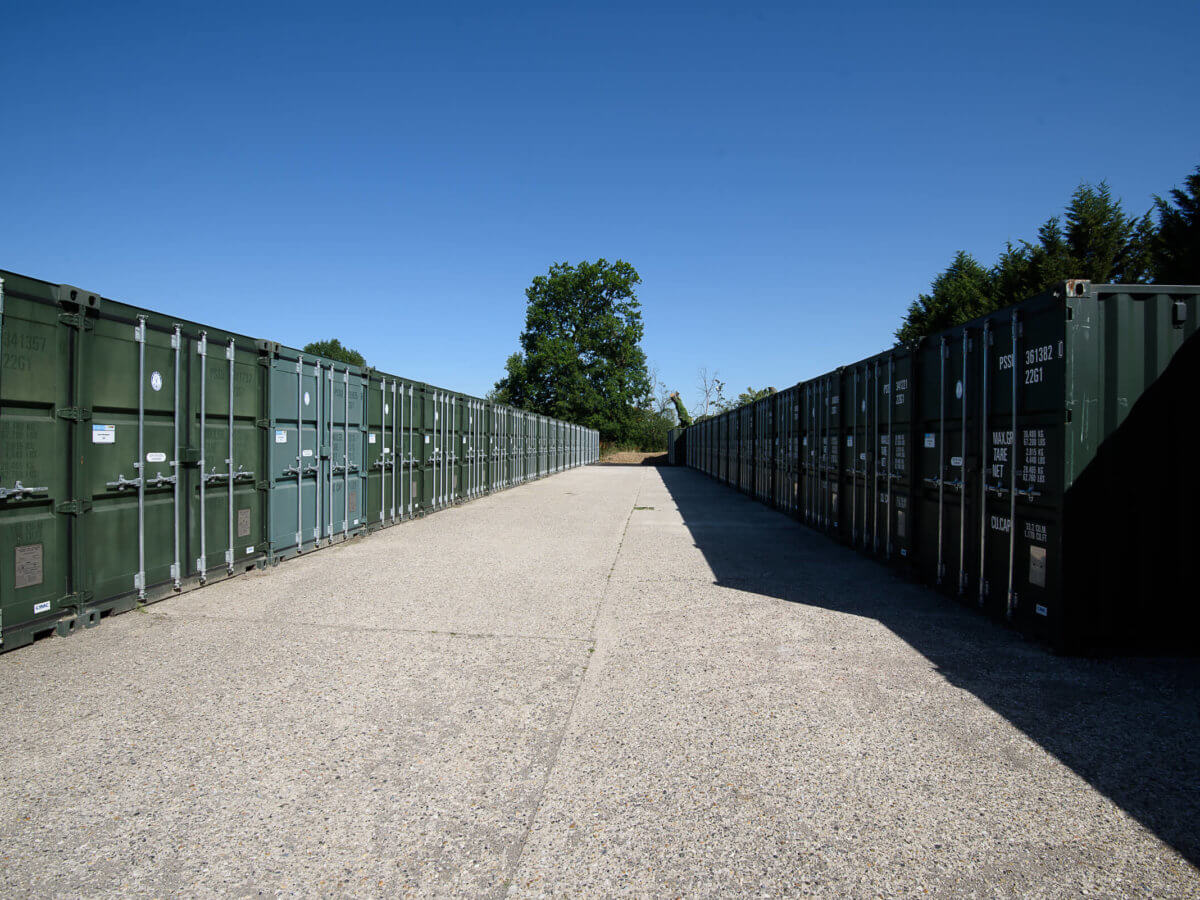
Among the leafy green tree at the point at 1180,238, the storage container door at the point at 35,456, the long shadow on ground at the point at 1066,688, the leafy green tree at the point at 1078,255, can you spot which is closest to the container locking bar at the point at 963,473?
the long shadow on ground at the point at 1066,688

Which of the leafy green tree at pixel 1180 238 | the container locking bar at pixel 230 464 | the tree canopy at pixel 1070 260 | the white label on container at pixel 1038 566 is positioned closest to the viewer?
the white label on container at pixel 1038 566

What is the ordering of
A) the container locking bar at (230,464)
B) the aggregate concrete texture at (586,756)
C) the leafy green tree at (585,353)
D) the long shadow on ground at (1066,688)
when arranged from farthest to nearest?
the leafy green tree at (585,353) → the container locking bar at (230,464) → the long shadow on ground at (1066,688) → the aggregate concrete texture at (586,756)

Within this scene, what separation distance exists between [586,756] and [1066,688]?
3.62m

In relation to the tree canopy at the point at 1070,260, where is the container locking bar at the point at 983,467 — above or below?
below

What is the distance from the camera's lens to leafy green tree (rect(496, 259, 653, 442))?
6262cm

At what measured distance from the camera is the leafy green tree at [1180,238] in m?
23.1

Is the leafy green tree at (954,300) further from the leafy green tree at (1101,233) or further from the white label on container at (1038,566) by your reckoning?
the white label on container at (1038,566)

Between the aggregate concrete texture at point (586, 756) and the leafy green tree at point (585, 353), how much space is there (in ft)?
183

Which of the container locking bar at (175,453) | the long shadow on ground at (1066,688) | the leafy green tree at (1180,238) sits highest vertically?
the leafy green tree at (1180,238)

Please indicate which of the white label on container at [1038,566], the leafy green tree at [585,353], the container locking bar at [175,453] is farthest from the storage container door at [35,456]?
the leafy green tree at [585,353]

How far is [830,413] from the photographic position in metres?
13.2

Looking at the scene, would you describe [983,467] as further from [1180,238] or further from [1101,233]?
[1101,233]

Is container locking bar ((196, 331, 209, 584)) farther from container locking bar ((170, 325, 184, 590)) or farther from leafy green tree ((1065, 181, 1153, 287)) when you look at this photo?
leafy green tree ((1065, 181, 1153, 287))

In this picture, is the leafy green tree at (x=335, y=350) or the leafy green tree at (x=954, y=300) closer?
the leafy green tree at (x=954, y=300)
